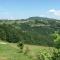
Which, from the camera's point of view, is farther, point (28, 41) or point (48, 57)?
point (28, 41)

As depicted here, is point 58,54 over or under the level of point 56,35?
under

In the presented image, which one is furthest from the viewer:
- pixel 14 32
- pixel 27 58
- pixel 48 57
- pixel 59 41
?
pixel 14 32

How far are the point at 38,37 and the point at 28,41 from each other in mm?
3089

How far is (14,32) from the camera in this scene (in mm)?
70938

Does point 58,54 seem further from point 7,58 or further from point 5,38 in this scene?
point 5,38

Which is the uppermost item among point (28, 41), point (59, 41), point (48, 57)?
point (59, 41)

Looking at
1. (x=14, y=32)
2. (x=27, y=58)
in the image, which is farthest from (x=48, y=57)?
(x=14, y=32)

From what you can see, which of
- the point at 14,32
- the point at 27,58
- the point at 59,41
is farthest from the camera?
the point at 14,32

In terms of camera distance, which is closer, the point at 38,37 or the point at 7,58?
the point at 7,58

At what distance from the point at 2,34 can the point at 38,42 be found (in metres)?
10.3

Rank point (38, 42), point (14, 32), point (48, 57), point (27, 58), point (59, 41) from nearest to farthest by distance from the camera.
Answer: point (59, 41)
point (48, 57)
point (27, 58)
point (38, 42)
point (14, 32)

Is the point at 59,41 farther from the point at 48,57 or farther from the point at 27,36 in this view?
the point at 27,36

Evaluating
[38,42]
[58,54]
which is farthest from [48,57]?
[38,42]

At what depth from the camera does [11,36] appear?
2667 inches
